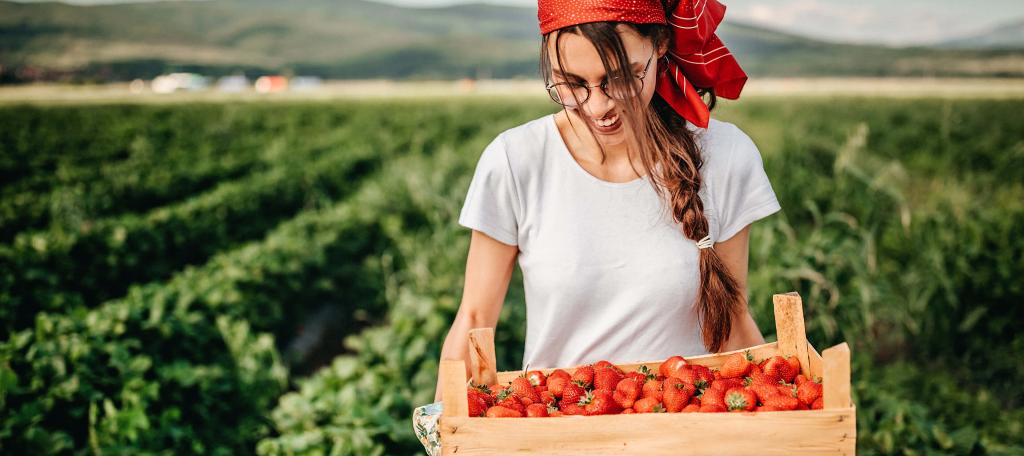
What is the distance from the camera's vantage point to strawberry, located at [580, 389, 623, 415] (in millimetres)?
1290

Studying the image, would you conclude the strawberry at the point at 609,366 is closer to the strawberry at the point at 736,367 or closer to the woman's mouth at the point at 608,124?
the strawberry at the point at 736,367

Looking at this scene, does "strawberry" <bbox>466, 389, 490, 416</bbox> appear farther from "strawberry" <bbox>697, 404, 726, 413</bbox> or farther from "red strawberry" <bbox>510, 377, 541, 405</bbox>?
"strawberry" <bbox>697, 404, 726, 413</bbox>

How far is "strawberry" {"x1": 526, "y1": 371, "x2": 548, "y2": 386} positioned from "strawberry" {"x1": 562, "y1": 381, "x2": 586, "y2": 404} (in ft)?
0.20

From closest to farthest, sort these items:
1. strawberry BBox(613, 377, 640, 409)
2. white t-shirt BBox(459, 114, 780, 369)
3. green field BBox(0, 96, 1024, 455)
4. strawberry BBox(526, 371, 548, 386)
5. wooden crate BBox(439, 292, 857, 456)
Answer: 1. wooden crate BBox(439, 292, 857, 456)
2. strawberry BBox(613, 377, 640, 409)
3. strawberry BBox(526, 371, 548, 386)
4. white t-shirt BBox(459, 114, 780, 369)
5. green field BBox(0, 96, 1024, 455)

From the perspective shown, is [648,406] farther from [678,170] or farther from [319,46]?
[319,46]

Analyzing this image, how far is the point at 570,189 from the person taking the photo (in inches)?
63.1

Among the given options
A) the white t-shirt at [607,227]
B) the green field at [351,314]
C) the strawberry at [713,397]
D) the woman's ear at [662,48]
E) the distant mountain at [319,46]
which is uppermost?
the distant mountain at [319,46]

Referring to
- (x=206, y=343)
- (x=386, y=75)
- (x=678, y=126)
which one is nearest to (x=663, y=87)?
(x=678, y=126)

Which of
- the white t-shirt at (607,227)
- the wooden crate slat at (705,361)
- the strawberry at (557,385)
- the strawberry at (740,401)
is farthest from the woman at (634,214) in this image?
the strawberry at (740,401)

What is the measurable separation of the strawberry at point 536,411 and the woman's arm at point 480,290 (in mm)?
345

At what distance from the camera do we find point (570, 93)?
1.46m

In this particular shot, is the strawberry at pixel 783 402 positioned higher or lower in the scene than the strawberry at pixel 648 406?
higher

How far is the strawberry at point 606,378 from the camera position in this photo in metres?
1.39

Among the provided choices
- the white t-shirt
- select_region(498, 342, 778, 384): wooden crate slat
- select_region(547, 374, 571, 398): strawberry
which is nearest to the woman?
the white t-shirt
